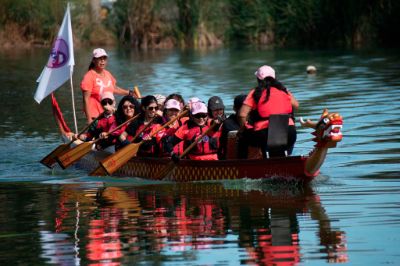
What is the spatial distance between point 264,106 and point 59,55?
7532 millimetres

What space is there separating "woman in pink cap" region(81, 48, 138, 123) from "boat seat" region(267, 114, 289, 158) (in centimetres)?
543

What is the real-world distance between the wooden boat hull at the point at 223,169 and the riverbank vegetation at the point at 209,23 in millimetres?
32039

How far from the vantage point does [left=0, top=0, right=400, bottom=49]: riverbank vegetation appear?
1965 inches

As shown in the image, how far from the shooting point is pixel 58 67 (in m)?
21.8

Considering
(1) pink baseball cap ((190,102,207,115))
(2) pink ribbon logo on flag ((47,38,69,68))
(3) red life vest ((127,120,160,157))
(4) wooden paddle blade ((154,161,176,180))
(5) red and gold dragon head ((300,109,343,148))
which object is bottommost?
(4) wooden paddle blade ((154,161,176,180))

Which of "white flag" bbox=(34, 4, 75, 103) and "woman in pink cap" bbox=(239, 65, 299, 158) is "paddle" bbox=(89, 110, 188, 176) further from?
"white flag" bbox=(34, 4, 75, 103)

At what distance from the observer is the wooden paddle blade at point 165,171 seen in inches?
651

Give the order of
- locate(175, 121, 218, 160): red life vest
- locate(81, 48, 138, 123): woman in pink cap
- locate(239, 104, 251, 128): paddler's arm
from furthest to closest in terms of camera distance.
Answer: locate(81, 48, 138, 123): woman in pink cap → locate(175, 121, 218, 160): red life vest → locate(239, 104, 251, 128): paddler's arm

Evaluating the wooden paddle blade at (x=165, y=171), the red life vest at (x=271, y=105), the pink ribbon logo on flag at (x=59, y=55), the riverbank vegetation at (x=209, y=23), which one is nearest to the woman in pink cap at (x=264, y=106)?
the red life vest at (x=271, y=105)

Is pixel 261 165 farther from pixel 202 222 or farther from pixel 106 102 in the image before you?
pixel 106 102

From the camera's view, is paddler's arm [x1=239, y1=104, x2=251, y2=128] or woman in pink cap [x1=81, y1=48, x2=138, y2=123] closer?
paddler's arm [x1=239, y1=104, x2=251, y2=128]

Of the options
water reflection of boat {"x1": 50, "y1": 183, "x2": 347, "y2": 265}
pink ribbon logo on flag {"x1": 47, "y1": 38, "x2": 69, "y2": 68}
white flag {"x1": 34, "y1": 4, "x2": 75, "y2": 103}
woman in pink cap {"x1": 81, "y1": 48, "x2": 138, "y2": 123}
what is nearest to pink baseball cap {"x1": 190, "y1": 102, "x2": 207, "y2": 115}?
water reflection of boat {"x1": 50, "y1": 183, "x2": 347, "y2": 265}

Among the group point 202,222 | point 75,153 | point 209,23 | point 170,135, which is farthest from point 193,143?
point 209,23

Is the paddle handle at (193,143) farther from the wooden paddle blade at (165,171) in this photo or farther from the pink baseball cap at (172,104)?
the pink baseball cap at (172,104)
